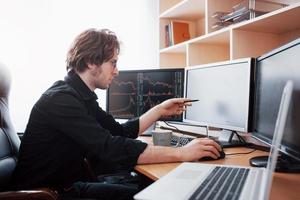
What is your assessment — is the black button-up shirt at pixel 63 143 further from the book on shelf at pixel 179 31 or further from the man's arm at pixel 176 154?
the book on shelf at pixel 179 31

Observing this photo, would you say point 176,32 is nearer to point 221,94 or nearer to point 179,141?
point 221,94

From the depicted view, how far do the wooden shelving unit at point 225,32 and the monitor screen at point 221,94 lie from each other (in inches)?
8.1

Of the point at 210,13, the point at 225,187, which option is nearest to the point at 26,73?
the point at 210,13

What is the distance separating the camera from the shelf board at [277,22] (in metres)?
1.31

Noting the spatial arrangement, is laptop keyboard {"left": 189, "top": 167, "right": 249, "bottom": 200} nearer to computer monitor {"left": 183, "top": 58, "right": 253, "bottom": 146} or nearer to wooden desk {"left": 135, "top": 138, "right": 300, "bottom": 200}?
wooden desk {"left": 135, "top": 138, "right": 300, "bottom": 200}

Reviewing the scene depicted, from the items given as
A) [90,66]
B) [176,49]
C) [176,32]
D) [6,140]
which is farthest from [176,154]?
[176,32]

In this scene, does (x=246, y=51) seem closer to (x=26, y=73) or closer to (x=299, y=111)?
(x=299, y=111)

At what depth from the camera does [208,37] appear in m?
1.88

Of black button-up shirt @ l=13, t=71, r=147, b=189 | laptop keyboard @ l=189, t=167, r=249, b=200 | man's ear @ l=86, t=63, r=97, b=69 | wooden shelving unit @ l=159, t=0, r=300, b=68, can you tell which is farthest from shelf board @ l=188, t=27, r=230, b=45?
laptop keyboard @ l=189, t=167, r=249, b=200

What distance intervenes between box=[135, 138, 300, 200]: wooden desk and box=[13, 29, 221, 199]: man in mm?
48

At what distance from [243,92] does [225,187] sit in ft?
2.34

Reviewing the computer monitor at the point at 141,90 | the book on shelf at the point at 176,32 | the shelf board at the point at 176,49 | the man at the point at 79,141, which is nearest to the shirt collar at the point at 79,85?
the man at the point at 79,141

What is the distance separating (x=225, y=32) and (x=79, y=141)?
1045mm

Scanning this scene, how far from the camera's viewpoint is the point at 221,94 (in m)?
1.50
